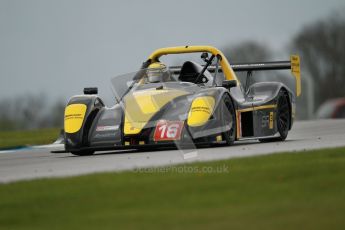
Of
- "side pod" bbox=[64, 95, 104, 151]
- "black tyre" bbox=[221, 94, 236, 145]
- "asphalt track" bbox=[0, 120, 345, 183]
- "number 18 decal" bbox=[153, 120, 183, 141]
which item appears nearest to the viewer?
"asphalt track" bbox=[0, 120, 345, 183]

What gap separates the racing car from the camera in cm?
1612

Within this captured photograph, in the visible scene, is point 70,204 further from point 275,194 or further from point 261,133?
point 261,133

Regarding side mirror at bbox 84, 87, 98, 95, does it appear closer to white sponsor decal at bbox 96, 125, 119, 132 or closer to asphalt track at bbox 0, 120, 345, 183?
asphalt track at bbox 0, 120, 345, 183

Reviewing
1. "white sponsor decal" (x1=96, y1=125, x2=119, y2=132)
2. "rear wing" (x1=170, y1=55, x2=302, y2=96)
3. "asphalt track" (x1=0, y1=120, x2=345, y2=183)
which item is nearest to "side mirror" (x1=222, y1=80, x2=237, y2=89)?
"asphalt track" (x1=0, y1=120, x2=345, y2=183)

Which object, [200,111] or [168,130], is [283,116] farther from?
[168,130]

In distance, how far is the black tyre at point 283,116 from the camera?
1900 centimetres

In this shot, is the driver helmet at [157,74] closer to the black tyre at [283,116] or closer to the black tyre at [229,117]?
the black tyre at [229,117]

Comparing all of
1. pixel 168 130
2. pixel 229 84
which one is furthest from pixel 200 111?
pixel 229 84

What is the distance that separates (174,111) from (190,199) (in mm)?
6788

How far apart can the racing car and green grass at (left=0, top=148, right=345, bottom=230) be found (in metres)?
3.63

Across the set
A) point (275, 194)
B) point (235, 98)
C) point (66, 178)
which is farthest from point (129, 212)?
point (235, 98)

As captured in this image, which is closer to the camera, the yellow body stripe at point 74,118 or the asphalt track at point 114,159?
the asphalt track at point 114,159

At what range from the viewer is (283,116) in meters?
19.2

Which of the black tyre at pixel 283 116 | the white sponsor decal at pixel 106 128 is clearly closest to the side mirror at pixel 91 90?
the white sponsor decal at pixel 106 128
